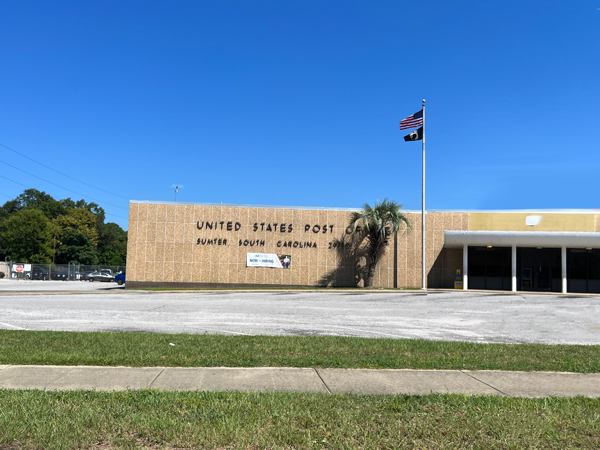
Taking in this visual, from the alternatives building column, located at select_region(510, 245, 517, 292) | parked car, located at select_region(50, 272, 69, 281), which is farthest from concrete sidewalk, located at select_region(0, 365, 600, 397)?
parked car, located at select_region(50, 272, 69, 281)

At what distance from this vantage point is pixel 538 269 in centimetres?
3700

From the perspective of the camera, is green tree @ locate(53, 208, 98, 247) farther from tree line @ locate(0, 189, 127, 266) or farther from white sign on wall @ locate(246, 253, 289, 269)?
white sign on wall @ locate(246, 253, 289, 269)

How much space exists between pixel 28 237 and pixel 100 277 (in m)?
33.3

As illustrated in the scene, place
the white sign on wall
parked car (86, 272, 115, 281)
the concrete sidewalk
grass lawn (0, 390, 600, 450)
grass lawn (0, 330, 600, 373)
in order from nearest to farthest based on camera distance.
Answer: grass lawn (0, 390, 600, 450), the concrete sidewalk, grass lawn (0, 330, 600, 373), the white sign on wall, parked car (86, 272, 115, 281)

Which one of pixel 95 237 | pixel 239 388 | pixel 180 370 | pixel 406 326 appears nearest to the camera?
pixel 239 388

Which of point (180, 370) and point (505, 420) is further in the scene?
point (180, 370)

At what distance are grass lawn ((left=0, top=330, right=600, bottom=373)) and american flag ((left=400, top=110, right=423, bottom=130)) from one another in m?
26.3

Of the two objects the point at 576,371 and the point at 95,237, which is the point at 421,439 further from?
the point at 95,237

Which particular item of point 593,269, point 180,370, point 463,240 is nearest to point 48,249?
point 463,240

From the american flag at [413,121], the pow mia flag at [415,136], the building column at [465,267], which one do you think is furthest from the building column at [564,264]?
the american flag at [413,121]

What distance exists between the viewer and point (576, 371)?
779cm

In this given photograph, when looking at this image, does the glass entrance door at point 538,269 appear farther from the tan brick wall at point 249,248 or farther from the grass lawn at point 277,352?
the grass lawn at point 277,352

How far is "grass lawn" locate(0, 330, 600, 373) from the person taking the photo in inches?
309

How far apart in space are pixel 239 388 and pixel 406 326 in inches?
340
